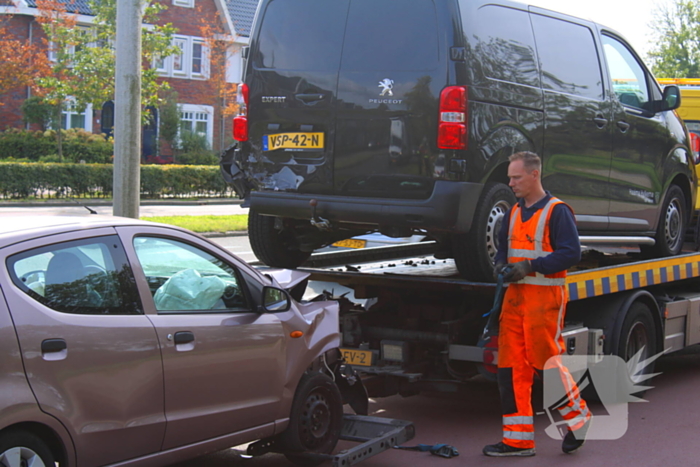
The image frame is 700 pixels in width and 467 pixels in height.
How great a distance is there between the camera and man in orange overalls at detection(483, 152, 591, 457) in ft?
18.0

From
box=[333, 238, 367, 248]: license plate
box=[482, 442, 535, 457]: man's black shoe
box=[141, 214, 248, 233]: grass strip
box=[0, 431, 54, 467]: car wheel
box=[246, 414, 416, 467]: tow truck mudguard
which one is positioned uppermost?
box=[333, 238, 367, 248]: license plate

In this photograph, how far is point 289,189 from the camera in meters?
6.73

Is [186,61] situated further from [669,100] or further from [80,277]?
[80,277]

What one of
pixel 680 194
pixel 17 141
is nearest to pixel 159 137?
pixel 17 141

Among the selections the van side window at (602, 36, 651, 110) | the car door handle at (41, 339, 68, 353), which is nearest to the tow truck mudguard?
the car door handle at (41, 339, 68, 353)

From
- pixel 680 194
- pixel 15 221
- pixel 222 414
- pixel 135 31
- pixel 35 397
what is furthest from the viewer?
pixel 135 31

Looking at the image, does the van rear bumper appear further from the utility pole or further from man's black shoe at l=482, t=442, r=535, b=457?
the utility pole

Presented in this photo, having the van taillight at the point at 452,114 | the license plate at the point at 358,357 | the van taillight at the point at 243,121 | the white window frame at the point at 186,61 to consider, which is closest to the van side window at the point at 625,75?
the van taillight at the point at 452,114

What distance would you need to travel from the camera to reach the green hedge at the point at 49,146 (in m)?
33.4

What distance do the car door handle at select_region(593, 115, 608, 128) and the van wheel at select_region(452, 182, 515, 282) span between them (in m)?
1.48

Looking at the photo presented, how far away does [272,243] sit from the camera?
7.43m

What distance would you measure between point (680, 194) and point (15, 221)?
690 centimetres

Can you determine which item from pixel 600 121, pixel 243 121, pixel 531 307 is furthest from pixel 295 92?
pixel 600 121

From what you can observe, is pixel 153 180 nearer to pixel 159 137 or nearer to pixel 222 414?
pixel 159 137
